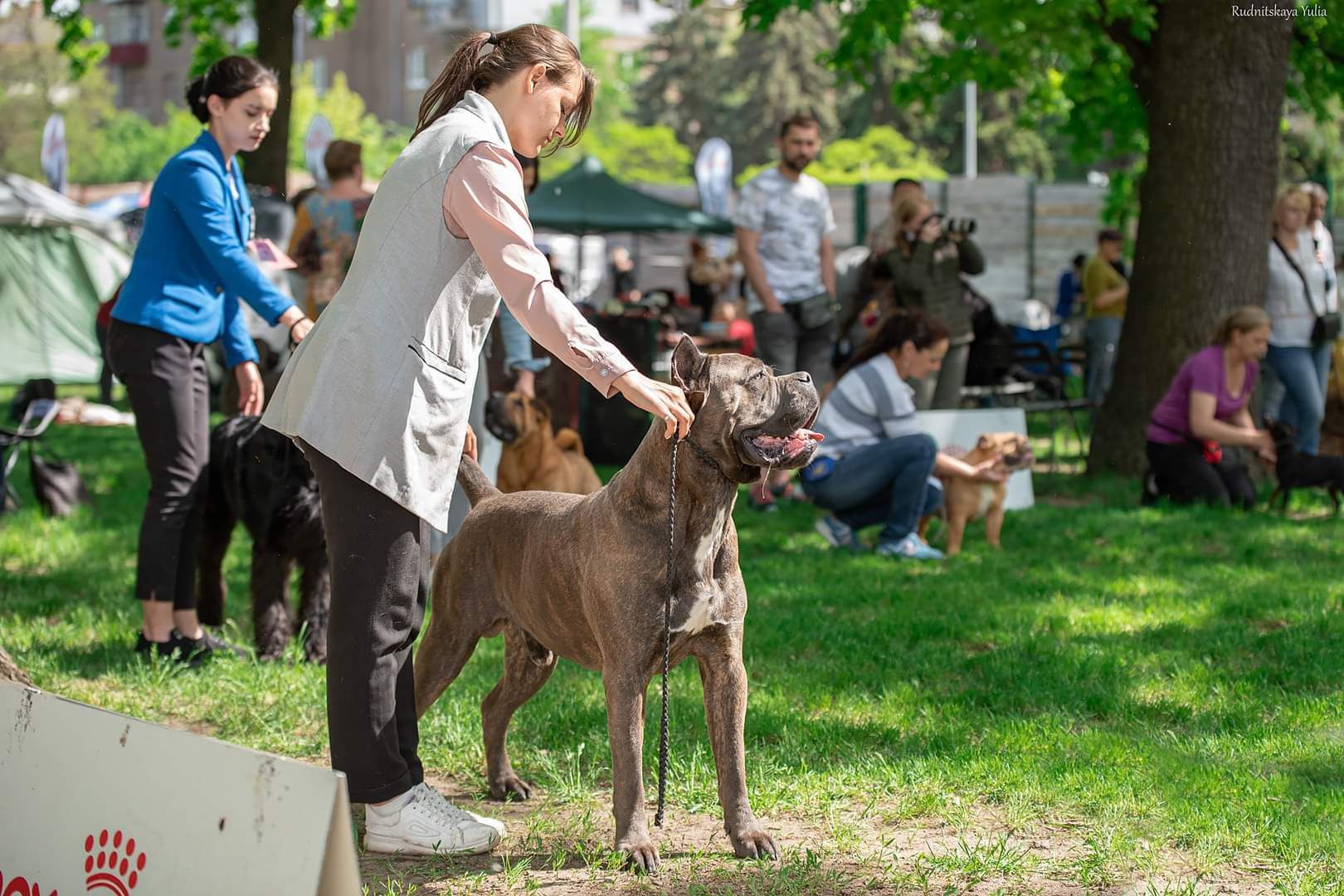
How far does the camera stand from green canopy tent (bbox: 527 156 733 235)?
663 inches

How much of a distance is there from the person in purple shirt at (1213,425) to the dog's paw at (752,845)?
19.9 feet

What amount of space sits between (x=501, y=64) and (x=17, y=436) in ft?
21.9

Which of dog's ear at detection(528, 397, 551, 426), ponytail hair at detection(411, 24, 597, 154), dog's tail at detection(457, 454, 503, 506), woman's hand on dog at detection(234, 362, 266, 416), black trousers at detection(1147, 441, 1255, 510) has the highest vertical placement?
ponytail hair at detection(411, 24, 597, 154)

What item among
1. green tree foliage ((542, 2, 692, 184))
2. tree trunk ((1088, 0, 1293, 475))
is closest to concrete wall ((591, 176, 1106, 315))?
tree trunk ((1088, 0, 1293, 475))

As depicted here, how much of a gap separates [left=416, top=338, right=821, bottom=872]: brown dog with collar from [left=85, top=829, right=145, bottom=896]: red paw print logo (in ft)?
3.97

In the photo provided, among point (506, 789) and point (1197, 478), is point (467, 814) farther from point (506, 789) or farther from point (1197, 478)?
point (1197, 478)

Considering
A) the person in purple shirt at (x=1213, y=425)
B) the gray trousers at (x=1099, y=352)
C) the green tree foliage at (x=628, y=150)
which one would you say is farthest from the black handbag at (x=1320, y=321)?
the green tree foliage at (x=628, y=150)

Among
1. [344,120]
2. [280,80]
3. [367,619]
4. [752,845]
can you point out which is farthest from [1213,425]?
[344,120]

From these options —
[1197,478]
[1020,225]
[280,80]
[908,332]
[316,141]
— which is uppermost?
[316,141]

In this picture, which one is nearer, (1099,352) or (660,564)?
(660,564)

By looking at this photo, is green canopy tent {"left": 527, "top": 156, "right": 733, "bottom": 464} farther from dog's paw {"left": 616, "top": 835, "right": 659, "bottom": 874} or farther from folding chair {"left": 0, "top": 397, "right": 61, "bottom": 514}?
dog's paw {"left": 616, "top": 835, "right": 659, "bottom": 874}

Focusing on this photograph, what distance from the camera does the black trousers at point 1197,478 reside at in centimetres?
897

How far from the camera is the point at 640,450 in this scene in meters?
3.42

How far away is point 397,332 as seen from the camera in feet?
10.5
